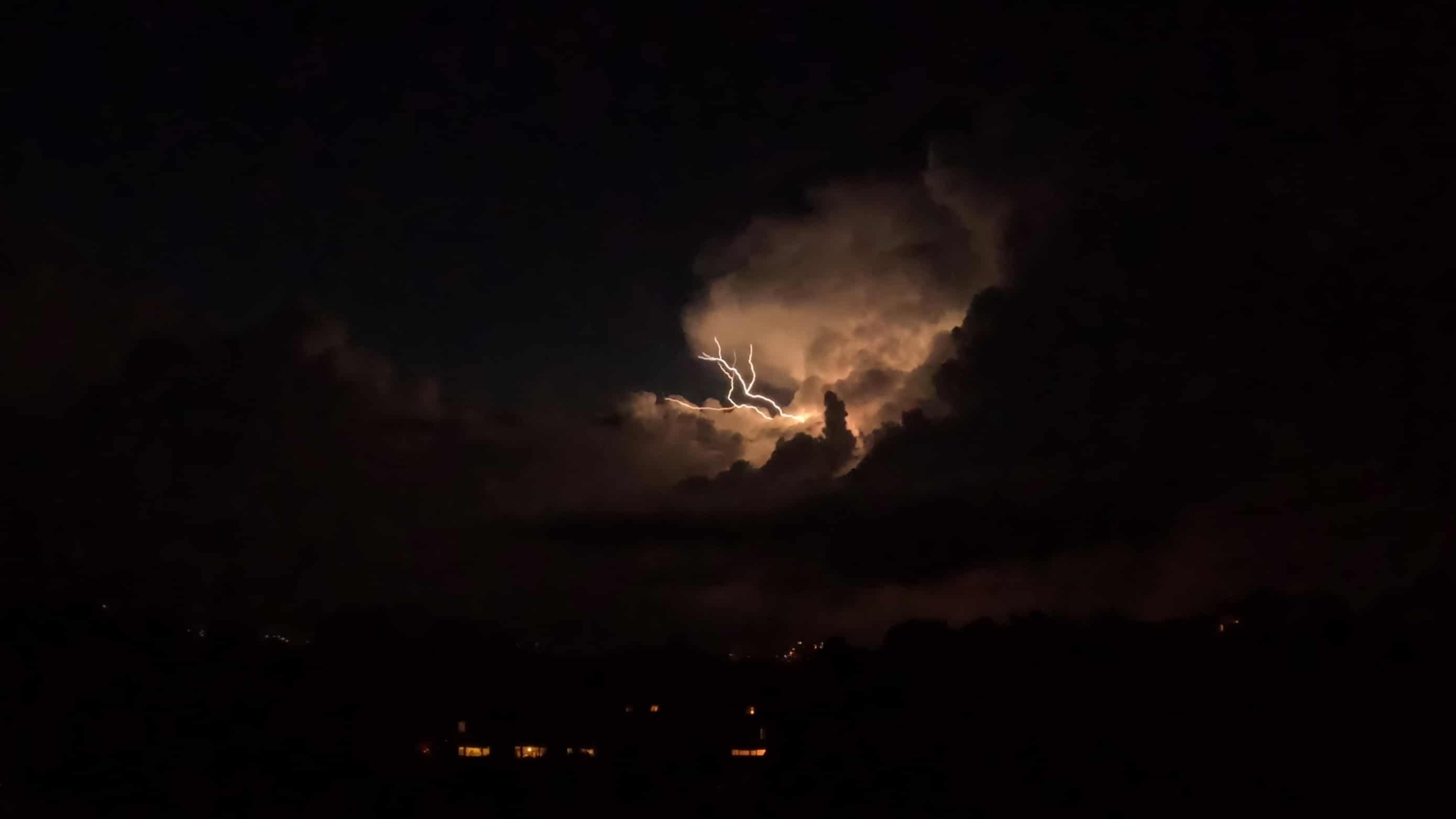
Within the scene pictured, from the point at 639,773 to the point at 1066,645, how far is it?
2826 centimetres

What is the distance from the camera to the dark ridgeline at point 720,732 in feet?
131

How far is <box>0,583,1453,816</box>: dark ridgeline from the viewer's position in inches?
1566

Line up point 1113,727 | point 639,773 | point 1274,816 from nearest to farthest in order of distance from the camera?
point 1274,816, point 639,773, point 1113,727

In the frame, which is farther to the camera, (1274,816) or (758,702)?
(758,702)

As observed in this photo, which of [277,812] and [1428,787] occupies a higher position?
[277,812]

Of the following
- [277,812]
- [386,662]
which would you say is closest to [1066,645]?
[386,662]

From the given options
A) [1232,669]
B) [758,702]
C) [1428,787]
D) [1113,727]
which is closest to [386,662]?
[758,702]

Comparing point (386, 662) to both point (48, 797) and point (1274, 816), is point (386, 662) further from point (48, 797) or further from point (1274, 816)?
point (1274, 816)

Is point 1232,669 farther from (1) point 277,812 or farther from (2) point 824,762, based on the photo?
(1) point 277,812

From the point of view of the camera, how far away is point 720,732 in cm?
5203

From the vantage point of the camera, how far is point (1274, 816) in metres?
39.5

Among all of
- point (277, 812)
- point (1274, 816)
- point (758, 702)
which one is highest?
point (758, 702)

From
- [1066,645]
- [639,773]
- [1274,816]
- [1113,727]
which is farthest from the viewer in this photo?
[1066,645]

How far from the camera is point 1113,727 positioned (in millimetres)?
47312
